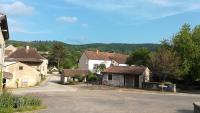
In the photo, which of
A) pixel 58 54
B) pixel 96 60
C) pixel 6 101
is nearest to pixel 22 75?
pixel 96 60

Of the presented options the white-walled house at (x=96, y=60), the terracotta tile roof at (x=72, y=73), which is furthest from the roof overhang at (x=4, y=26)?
the white-walled house at (x=96, y=60)

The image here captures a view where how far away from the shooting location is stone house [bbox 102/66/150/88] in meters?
72.2

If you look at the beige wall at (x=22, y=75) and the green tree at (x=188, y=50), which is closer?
the green tree at (x=188, y=50)

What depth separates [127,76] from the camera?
247 feet

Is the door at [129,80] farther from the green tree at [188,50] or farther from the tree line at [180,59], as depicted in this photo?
the green tree at [188,50]

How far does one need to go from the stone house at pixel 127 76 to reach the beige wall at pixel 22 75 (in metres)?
14.6

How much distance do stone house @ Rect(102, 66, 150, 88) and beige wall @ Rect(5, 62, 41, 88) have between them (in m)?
14.6

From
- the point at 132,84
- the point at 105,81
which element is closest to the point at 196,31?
the point at 132,84

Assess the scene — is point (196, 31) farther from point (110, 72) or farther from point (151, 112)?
point (151, 112)

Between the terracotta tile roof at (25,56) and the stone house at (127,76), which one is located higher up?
the terracotta tile roof at (25,56)

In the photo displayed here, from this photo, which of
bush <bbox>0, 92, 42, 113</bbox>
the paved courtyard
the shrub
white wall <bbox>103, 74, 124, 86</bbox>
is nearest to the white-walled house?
white wall <bbox>103, 74, 124, 86</bbox>

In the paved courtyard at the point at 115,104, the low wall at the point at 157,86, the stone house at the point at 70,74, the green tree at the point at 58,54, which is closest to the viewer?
the paved courtyard at the point at 115,104

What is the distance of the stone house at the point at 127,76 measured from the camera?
72.2 m

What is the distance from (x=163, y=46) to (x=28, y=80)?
2578 centimetres
